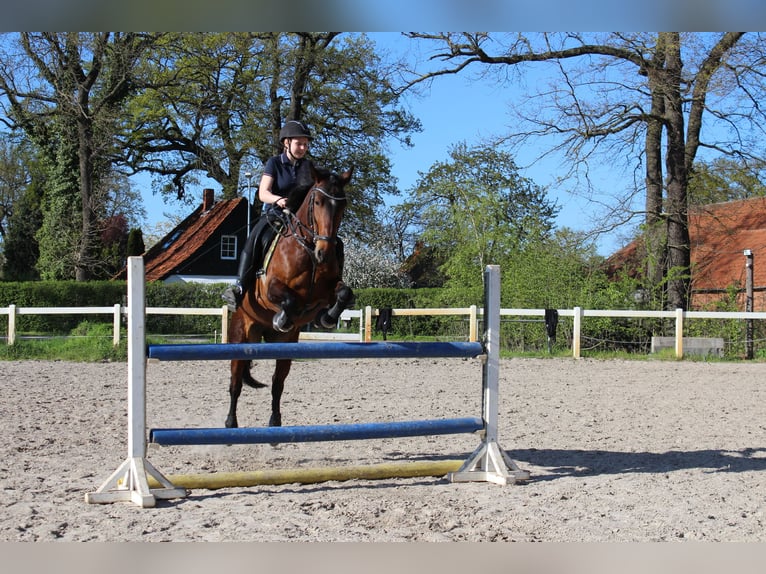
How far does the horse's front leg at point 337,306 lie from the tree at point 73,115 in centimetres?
2463

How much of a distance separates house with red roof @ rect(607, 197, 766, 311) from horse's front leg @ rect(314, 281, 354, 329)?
16.8m

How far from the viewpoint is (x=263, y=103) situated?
95.4 feet

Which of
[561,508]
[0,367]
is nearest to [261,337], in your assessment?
[561,508]

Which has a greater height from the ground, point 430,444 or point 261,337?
point 261,337

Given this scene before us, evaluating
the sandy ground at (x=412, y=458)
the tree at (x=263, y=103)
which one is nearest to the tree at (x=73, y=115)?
the tree at (x=263, y=103)

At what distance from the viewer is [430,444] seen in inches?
278

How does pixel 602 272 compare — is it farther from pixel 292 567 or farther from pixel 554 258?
pixel 292 567

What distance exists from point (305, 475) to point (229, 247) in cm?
3449

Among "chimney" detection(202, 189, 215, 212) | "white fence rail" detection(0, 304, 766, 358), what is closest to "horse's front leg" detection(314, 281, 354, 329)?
"white fence rail" detection(0, 304, 766, 358)

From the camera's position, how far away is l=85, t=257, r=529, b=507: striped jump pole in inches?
191

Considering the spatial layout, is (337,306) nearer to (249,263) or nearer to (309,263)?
(309,263)

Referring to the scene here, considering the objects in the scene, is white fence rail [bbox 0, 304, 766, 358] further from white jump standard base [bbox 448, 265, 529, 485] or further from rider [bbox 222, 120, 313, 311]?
white jump standard base [bbox 448, 265, 529, 485]

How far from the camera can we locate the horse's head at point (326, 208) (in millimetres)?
5316

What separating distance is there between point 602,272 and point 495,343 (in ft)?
51.7
